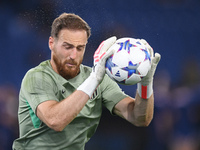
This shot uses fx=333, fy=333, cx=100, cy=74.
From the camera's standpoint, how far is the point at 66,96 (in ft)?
8.80

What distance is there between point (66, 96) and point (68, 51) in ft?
1.19

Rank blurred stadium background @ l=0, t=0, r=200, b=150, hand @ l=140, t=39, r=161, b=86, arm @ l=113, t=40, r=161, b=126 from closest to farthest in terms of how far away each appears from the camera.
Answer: hand @ l=140, t=39, r=161, b=86
arm @ l=113, t=40, r=161, b=126
blurred stadium background @ l=0, t=0, r=200, b=150

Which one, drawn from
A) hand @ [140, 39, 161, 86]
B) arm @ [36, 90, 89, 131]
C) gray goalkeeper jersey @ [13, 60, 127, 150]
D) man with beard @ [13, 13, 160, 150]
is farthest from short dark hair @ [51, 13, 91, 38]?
arm @ [36, 90, 89, 131]

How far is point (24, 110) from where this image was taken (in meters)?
2.71

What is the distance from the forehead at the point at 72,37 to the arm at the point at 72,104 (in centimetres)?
37

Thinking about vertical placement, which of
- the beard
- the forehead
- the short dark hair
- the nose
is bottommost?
the beard

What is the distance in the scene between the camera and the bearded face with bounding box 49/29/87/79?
2641mm

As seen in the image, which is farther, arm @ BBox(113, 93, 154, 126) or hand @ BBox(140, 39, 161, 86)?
arm @ BBox(113, 93, 154, 126)

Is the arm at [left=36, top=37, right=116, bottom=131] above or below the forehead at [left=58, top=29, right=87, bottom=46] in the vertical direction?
below

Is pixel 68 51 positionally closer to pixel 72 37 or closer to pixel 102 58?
pixel 72 37

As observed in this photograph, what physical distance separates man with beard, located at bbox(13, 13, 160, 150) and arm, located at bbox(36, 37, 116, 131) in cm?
2

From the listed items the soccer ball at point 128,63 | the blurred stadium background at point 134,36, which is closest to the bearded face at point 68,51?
the soccer ball at point 128,63

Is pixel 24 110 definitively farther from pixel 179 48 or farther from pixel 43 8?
pixel 179 48

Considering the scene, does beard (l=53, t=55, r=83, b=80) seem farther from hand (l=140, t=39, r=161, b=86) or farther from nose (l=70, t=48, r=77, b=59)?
hand (l=140, t=39, r=161, b=86)
